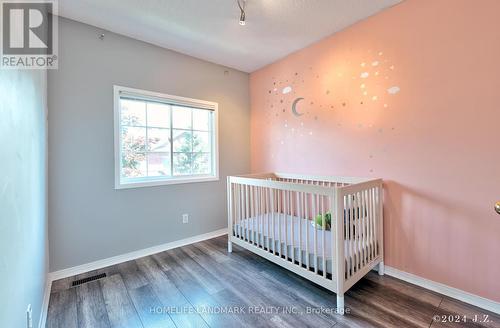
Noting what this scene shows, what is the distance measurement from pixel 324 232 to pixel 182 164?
6.71ft

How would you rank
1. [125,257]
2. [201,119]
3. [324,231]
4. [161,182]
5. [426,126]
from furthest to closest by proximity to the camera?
[201,119], [161,182], [125,257], [426,126], [324,231]

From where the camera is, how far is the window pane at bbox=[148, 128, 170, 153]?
2.75m

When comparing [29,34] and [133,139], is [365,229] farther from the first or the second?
[29,34]

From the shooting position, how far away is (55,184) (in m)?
2.12

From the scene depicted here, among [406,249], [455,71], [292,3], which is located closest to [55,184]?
[292,3]

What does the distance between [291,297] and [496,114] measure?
2.02m

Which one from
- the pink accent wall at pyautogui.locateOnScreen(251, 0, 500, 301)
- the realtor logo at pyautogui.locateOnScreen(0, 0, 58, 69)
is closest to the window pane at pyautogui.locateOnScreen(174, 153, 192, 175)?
the realtor logo at pyautogui.locateOnScreen(0, 0, 58, 69)

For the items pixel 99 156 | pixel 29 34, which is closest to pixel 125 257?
pixel 99 156

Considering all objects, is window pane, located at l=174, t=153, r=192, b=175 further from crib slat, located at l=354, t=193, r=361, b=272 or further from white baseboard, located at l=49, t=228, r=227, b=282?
crib slat, located at l=354, t=193, r=361, b=272

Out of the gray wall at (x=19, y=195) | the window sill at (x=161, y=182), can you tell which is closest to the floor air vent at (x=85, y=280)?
the gray wall at (x=19, y=195)

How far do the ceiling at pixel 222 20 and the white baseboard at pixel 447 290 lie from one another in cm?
244

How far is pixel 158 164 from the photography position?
282 cm

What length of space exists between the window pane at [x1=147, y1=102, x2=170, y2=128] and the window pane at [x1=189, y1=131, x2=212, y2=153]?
430 mm

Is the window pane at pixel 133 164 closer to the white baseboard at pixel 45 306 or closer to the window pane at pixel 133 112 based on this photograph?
the window pane at pixel 133 112
